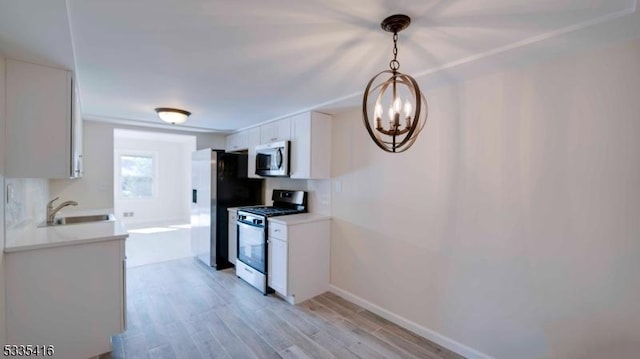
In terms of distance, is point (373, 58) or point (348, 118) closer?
point (373, 58)

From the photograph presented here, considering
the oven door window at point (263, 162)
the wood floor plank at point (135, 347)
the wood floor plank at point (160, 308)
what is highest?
the oven door window at point (263, 162)

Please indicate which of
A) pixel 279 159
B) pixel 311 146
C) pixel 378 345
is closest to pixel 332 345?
pixel 378 345

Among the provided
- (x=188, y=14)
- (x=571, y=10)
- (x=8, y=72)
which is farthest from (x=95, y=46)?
(x=571, y=10)

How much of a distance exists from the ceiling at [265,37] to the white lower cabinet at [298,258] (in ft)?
5.05

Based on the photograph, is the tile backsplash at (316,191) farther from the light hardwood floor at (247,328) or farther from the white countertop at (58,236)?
the white countertop at (58,236)

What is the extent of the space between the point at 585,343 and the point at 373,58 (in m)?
2.25

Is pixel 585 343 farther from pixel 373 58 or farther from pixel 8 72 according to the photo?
pixel 8 72

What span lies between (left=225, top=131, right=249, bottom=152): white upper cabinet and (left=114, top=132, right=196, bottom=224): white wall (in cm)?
258

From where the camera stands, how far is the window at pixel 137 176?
7.06 metres

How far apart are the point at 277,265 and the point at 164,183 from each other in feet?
19.7

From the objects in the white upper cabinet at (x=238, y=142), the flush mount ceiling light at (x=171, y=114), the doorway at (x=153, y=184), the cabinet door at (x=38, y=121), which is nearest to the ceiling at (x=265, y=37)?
the cabinet door at (x=38, y=121)

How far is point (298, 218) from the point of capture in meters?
3.24

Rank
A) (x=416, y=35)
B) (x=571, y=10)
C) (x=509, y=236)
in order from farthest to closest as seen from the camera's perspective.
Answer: (x=509, y=236)
(x=416, y=35)
(x=571, y=10)

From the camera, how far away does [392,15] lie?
1.37 meters
